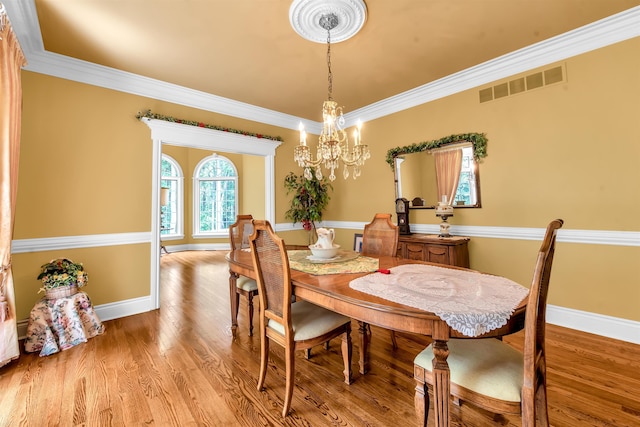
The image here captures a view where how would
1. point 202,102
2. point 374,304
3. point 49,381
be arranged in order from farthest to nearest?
point 202,102, point 49,381, point 374,304

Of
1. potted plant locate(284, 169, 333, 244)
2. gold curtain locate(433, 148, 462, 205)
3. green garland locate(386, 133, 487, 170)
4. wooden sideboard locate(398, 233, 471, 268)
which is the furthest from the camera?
potted plant locate(284, 169, 333, 244)

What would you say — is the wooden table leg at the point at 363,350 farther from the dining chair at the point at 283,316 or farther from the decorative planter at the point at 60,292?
the decorative planter at the point at 60,292

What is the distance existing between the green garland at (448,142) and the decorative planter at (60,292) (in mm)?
4005

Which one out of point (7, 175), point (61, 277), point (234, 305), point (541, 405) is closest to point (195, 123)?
point (7, 175)

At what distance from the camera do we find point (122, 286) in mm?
3150

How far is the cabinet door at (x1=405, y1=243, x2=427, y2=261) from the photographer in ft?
10.6

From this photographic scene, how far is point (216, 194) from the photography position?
27.5 ft

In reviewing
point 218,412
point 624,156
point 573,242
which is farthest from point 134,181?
point 624,156

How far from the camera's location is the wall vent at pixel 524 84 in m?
2.72

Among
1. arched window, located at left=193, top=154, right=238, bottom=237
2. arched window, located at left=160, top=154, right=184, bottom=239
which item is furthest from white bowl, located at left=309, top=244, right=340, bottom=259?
arched window, located at left=160, top=154, right=184, bottom=239

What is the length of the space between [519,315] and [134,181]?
12.4 ft

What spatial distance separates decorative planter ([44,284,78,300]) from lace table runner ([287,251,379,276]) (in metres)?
2.18

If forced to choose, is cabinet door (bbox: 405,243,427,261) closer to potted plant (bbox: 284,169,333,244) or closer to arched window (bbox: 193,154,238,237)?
potted plant (bbox: 284,169,333,244)

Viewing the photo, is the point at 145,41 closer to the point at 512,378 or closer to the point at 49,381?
the point at 49,381
